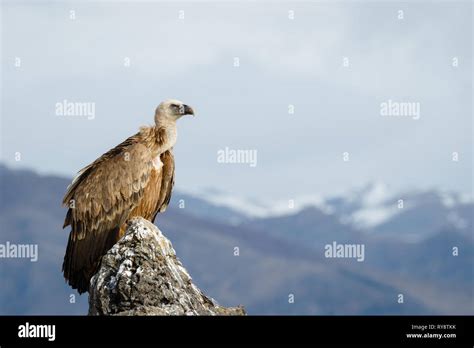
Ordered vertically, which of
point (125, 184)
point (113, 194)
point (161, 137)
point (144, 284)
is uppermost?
point (161, 137)

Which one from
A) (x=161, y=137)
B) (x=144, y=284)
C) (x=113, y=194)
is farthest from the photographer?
(x=113, y=194)

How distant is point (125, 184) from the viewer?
19.6 m

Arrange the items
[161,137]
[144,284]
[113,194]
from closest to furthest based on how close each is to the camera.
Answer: [144,284]
[161,137]
[113,194]

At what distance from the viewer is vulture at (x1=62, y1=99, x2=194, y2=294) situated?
764 inches

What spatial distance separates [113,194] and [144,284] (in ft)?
18.8

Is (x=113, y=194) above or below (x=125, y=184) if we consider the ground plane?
below

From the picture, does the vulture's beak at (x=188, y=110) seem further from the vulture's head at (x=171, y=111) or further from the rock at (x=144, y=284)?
the rock at (x=144, y=284)

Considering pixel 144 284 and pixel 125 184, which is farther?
pixel 125 184

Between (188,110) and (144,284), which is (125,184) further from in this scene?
(144,284)

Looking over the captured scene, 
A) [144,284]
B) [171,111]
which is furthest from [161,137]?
[144,284]

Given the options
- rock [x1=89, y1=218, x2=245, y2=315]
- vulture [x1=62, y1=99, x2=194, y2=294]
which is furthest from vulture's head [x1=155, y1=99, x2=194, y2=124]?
rock [x1=89, y1=218, x2=245, y2=315]

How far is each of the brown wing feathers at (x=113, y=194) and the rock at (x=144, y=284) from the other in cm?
454

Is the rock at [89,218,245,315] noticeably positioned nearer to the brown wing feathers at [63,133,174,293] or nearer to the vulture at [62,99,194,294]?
the brown wing feathers at [63,133,174,293]
